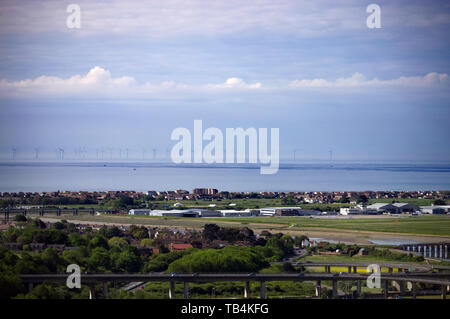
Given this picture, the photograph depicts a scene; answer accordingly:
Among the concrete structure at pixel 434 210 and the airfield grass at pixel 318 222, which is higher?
the concrete structure at pixel 434 210

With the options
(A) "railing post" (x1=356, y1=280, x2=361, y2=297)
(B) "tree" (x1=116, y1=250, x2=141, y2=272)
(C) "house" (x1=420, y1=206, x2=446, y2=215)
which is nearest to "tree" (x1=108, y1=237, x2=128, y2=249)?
(B) "tree" (x1=116, y1=250, x2=141, y2=272)

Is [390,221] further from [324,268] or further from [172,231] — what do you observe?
[324,268]

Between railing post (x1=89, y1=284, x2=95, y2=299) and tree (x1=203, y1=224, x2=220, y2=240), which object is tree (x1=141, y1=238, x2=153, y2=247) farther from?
railing post (x1=89, y1=284, x2=95, y2=299)

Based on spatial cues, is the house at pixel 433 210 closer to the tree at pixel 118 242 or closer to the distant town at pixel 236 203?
the distant town at pixel 236 203

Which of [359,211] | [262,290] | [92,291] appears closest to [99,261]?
[92,291]

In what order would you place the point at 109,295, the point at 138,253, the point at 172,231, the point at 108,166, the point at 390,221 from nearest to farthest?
the point at 109,295, the point at 138,253, the point at 172,231, the point at 390,221, the point at 108,166

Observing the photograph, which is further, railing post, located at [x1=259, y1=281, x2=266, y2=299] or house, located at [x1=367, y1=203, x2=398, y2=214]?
house, located at [x1=367, y1=203, x2=398, y2=214]

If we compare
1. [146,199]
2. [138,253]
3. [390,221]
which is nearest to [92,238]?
[138,253]

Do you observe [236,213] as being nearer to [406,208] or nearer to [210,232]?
[406,208]

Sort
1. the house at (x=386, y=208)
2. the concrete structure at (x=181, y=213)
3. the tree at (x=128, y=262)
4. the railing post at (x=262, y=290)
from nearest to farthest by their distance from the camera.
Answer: the railing post at (x=262, y=290) < the tree at (x=128, y=262) < the concrete structure at (x=181, y=213) < the house at (x=386, y=208)

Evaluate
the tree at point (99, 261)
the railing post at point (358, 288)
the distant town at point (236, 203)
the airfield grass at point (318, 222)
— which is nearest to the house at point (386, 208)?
the distant town at point (236, 203)
